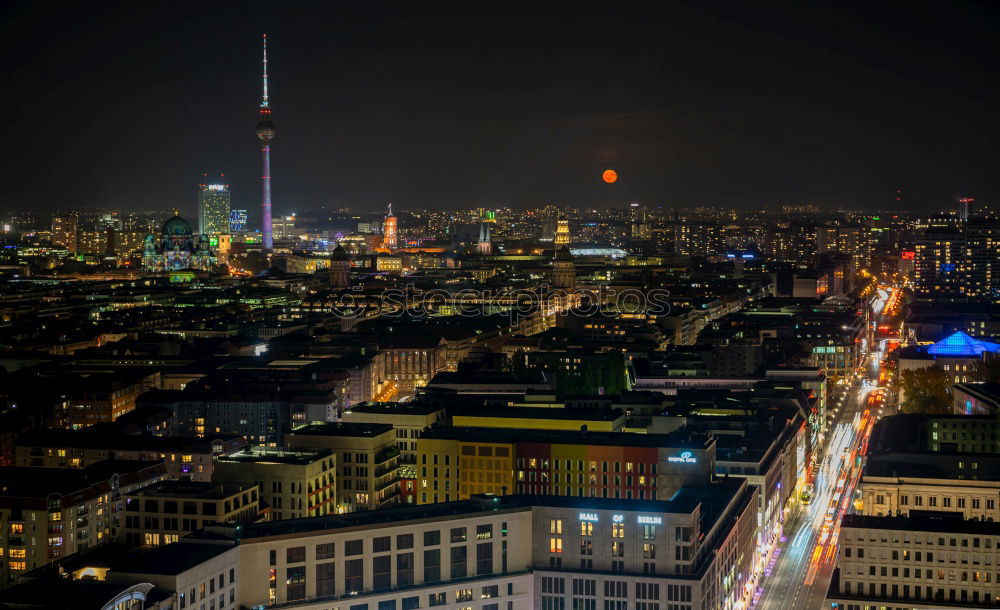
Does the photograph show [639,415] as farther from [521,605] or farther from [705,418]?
[521,605]

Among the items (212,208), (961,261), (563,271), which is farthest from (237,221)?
(961,261)

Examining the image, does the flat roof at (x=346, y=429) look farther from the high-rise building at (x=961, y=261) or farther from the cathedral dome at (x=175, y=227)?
the cathedral dome at (x=175, y=227)

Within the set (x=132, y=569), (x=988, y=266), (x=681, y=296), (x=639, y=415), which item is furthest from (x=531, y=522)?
(x=988, y=266)

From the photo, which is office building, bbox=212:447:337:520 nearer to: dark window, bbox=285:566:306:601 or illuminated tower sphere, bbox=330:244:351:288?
dark window, bbox=285:566:306:601

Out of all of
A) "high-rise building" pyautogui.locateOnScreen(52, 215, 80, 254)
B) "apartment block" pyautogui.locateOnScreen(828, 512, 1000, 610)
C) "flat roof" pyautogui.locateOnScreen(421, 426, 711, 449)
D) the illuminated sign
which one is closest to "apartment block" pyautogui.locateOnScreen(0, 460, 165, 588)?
"flat roof" pyautogui.locateOnScreen(421, 426, 711, 449)

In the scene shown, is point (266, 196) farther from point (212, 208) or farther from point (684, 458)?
point (684, 458)
